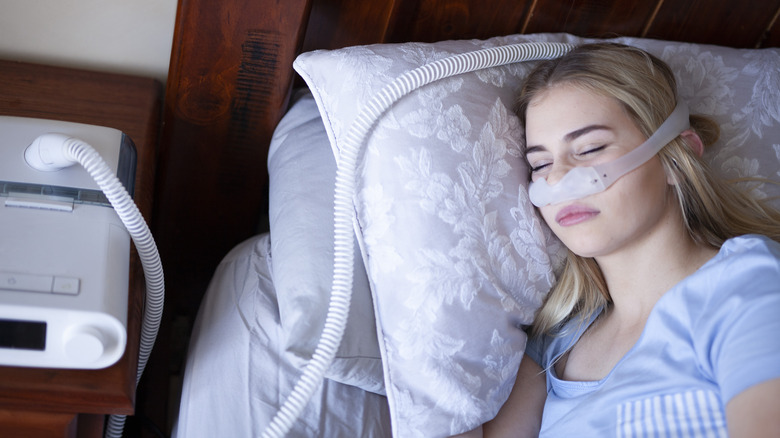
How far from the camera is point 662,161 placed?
113 cm

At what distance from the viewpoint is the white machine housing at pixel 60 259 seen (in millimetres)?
790

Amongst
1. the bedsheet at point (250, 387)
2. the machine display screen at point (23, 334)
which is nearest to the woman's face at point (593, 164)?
the bedsheet at point (250, 387)

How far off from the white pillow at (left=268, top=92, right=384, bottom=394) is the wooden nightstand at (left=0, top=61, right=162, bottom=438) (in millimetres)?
217

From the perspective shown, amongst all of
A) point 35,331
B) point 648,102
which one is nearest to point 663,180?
point 648,102

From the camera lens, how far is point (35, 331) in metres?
0.79

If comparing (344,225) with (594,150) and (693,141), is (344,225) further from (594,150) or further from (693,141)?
(693,141)

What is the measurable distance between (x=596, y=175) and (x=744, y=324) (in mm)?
300

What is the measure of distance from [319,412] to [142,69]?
2.61ft

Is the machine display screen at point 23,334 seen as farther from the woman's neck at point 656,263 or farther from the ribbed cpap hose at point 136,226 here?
the woman's neck at point 656,263

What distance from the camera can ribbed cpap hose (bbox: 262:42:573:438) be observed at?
37.5 inches

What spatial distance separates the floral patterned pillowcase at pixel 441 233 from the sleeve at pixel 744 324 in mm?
277

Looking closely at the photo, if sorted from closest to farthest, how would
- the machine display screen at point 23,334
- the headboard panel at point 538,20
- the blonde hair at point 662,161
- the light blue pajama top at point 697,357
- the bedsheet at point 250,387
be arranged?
the machine display screen at point 23,334 < the light blue pajama top at point 697,357 < the bedsheet at point 250,387 < the blonde hair at point 662,161 < the headboard panel at point 538,20

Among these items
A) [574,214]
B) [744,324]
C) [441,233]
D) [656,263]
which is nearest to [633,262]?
[656,263]

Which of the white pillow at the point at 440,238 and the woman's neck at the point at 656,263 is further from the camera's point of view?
the woman's neck at the point at 656,263
